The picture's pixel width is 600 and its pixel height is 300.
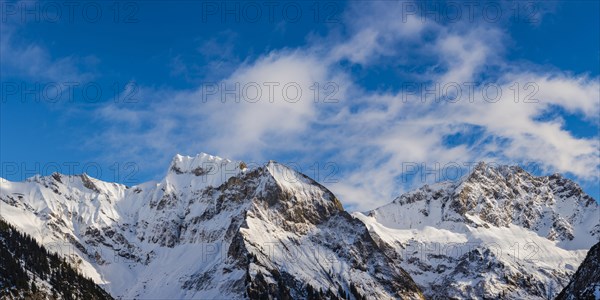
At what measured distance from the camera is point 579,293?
563 ft

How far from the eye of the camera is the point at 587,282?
17162 cm

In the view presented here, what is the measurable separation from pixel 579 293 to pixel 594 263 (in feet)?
26.2

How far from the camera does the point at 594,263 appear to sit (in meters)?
174

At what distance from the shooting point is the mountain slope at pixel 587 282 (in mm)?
166575

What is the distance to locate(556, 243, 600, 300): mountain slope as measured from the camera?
167m
